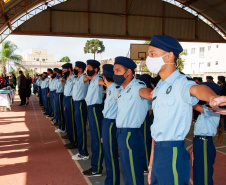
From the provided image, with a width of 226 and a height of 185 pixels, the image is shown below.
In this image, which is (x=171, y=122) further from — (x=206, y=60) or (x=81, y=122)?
(x=206, y=60)

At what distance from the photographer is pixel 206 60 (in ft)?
119

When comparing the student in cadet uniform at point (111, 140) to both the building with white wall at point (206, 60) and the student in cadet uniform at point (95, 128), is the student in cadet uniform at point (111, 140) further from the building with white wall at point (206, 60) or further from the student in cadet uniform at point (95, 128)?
the building with white wall at point (206, 60)

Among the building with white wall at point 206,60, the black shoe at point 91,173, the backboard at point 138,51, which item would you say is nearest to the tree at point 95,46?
the building with white wall at point 206,60

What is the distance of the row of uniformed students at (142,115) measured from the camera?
6.03ft

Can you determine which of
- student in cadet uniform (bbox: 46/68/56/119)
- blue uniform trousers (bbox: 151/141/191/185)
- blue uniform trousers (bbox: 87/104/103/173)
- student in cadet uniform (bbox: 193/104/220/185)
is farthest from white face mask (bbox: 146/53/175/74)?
student in cadet uniform (bbox: 46/68/56/119)

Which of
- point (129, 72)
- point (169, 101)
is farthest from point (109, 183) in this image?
point (169, 101)

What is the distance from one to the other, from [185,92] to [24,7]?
45.0ft

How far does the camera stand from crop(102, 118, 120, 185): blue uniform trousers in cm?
335

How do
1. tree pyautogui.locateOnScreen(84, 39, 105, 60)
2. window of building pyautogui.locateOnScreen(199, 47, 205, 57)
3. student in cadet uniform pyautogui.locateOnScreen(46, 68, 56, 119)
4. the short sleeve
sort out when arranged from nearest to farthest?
the short sleeve
student in cadet uniform pyautogui.locateOnScreen(46, 68, 56, 119)
window of building pyautogui.locateOnScreen(199, 47, 205, 57)
tree pyautogui.locateOnScreen(84, 39, 105, 60)

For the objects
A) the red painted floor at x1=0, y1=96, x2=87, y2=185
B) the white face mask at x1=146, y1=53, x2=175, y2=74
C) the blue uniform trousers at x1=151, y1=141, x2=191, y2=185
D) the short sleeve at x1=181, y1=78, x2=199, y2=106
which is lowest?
the red painted floor at x1=0, y1=96, x2=87, y2=185

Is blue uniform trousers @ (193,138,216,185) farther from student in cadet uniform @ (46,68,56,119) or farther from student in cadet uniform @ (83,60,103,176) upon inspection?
student in cadet uniform @ (46,68,56,119)

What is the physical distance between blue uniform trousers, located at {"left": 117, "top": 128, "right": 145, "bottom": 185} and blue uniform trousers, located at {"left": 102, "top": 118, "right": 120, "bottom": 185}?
57 centimetres

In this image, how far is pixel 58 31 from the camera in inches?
599

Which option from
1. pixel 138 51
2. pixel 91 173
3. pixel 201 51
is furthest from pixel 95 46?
pixel 91 173
